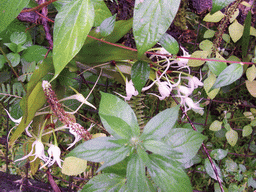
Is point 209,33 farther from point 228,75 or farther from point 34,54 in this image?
point 34,54

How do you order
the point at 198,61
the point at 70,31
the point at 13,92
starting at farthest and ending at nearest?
the point at 13,92 < the point at 198,61 < the point at 70,31

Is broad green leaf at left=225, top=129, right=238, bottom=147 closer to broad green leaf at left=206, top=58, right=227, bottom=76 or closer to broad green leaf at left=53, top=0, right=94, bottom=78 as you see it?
broad green leaf at left=206, top=58, right=227, bottom=76

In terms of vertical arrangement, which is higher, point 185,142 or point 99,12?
point 99,12

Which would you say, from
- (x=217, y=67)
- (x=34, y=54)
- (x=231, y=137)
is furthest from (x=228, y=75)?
(x=34, y=54)

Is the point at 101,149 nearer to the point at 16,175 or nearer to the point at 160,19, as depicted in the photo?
the point at 160,19

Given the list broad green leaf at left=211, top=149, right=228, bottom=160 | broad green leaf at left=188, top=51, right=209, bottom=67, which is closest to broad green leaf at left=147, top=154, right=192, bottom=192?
broad green leaf at left=188, top=51, right=209, bottom=67

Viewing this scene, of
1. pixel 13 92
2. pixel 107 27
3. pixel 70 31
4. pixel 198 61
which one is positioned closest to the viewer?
pixel 70 31

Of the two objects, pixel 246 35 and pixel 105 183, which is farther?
pixel 246 35
